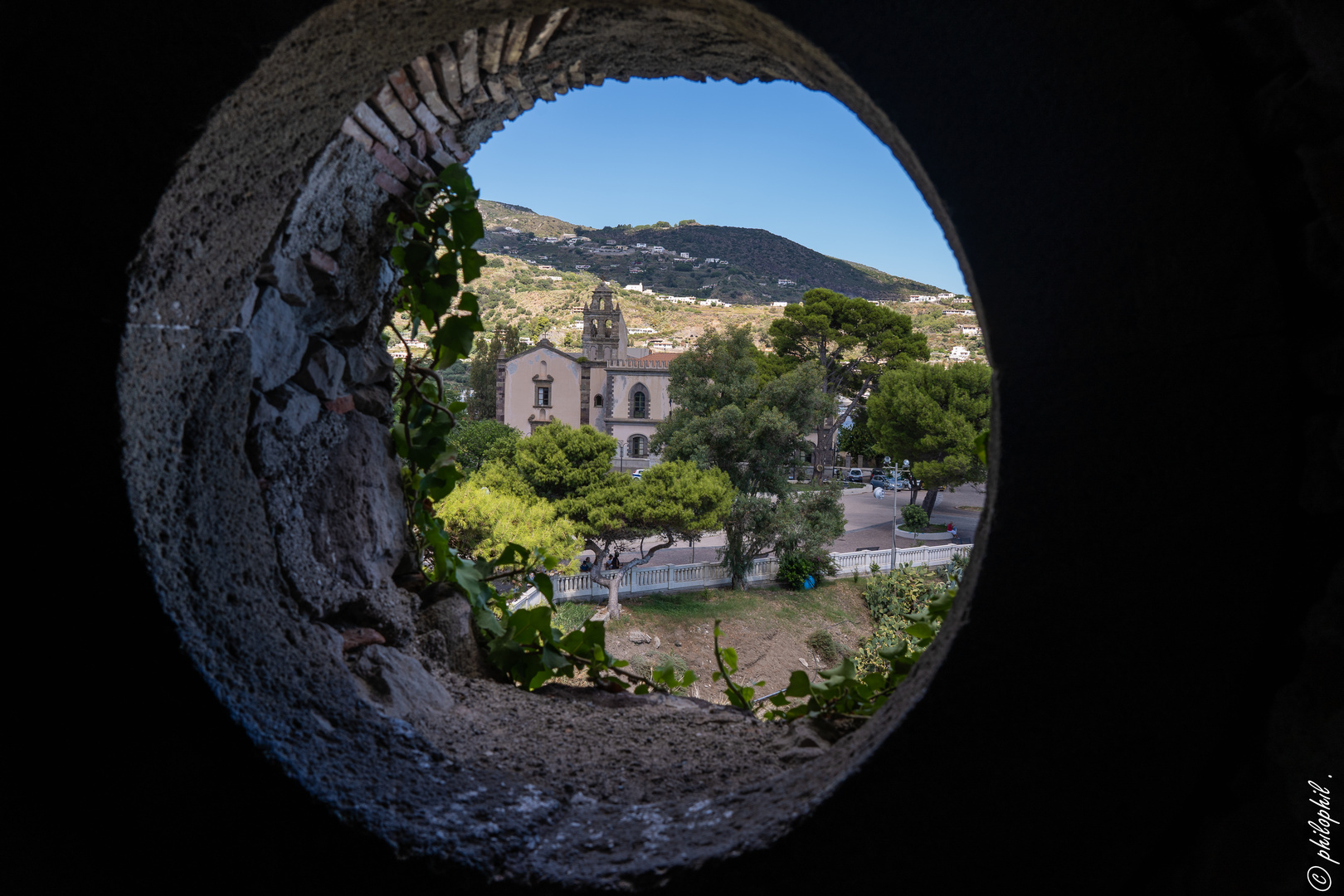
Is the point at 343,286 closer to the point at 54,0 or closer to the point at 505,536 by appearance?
the point at 54,0

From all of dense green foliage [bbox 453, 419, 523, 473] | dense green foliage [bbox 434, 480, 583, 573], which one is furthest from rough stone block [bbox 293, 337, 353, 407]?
dense green foliage [bbox 453, 419, 523, 473]

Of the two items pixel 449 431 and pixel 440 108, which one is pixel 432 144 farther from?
pixel 449 431

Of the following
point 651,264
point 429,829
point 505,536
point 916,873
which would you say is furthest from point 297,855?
point 651,264

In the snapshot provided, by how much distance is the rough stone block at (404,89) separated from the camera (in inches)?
52.9

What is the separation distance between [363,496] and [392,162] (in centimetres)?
65

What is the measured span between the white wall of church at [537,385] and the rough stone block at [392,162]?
78.4 feet

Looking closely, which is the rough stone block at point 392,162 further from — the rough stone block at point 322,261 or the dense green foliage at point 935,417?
the dense green foliage at point 935,417

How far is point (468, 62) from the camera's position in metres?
1.46

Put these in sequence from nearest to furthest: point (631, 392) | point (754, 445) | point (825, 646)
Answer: point (825, 646), point (754, 445), point (631, 392)

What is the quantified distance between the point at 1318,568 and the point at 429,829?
0.92 meters

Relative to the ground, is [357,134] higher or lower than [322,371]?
higher

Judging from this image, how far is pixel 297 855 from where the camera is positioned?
0.79 metres

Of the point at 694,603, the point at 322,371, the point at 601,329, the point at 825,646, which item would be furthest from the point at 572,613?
the point at 601,329

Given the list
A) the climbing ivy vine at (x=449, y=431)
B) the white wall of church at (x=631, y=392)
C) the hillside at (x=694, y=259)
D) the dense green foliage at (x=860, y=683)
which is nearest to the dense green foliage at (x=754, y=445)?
the white wall of church at (x=631, y=392)
